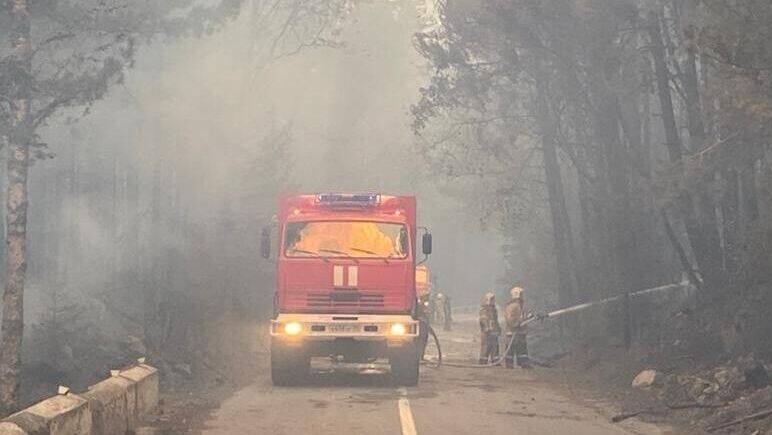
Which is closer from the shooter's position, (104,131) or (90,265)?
(90,265)

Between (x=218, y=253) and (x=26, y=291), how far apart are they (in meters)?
5.76

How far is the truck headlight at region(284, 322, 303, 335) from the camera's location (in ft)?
54.5

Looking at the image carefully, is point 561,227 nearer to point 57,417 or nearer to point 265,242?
point 265,242

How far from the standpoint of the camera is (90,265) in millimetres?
26484

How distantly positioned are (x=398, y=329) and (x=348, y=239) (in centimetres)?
183

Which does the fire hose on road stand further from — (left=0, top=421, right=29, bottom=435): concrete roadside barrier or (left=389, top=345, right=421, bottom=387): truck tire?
(left=0, top=421, right=29, bottom=435): concrete roadside barrier

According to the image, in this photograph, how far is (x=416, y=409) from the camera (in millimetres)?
14023

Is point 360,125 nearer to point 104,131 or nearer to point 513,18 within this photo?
point 104,131

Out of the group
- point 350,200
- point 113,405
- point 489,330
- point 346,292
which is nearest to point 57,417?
point 113,405

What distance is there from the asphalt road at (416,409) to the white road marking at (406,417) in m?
0.01

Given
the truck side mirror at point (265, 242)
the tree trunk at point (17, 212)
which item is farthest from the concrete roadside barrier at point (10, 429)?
the truck side mirror at point (265, 242)

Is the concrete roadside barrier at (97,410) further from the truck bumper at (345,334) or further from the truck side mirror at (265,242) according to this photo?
the truck side mirror at (265,242)

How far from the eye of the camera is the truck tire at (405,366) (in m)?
16.8

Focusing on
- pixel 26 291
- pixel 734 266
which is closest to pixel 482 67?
pixel 734 266
